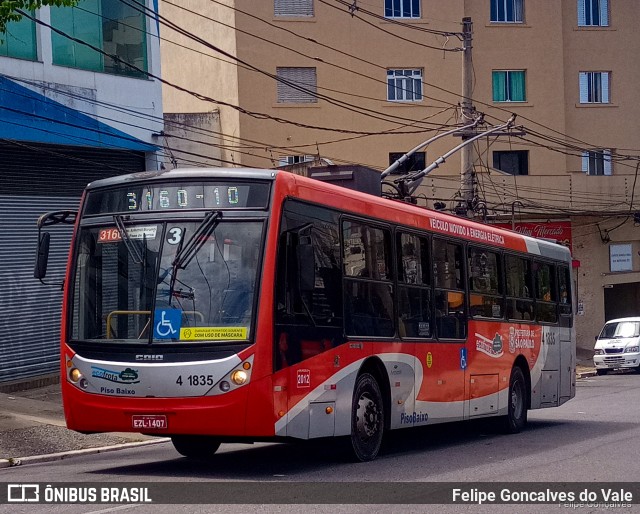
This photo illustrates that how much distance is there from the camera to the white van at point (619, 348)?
35906 millimetres

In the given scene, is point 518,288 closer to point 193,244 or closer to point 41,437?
point 41,437

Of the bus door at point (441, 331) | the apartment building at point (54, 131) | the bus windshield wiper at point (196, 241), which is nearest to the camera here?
the bus windshield wiper at point (196, 241)

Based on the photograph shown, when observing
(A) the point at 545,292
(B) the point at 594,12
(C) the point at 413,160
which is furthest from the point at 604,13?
(A) the point at 545,292

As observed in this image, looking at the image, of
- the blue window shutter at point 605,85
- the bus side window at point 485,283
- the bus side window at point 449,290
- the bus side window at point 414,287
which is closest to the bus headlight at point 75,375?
the bus side window at point 414,287

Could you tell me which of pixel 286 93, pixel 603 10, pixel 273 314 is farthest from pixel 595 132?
pixel 273 314

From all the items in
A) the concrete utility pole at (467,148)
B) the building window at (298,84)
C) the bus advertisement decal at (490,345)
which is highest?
the building window at (298,84)

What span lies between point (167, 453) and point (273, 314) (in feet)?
14.3

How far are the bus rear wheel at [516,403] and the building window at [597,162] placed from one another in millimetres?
29842

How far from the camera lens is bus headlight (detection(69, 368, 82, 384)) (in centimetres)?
1074

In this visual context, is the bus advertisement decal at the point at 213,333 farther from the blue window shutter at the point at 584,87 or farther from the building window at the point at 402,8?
the blue window shutter at the point at 584,87

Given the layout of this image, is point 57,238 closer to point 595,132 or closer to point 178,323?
point 178,323

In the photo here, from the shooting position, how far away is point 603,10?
46.8 metres

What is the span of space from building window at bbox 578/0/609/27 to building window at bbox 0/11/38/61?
31.4 meters

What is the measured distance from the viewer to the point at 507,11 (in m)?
44.7
